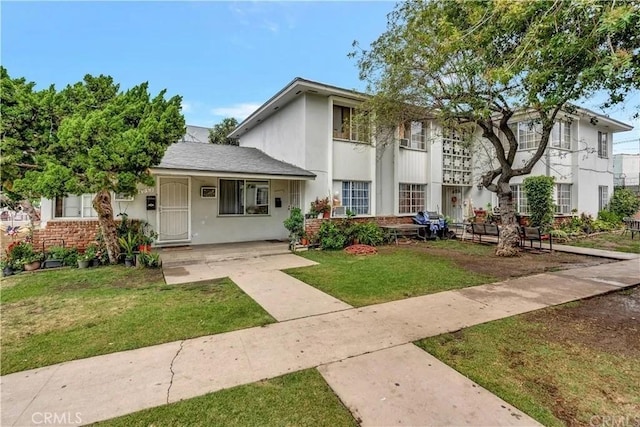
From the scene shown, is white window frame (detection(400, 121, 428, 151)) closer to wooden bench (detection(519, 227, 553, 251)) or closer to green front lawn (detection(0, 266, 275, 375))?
wooden bench (detection(519, 227, 553, 251))

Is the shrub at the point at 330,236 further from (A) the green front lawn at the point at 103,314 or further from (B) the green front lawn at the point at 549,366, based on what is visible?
(B) the green front lawn at the point at 549,366

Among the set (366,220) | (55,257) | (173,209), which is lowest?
(55,257)

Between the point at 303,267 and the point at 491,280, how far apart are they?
4658 millimetres

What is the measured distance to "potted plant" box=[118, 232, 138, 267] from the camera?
841cm

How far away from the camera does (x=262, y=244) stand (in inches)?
468

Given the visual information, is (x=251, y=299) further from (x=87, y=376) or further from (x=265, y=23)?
(x=265, y=23)

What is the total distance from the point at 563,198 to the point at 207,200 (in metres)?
18.7

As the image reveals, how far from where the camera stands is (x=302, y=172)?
448 inches

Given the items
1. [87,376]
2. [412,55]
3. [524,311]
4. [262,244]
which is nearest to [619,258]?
[524,311]

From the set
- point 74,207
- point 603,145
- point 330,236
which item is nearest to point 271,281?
point 330,236

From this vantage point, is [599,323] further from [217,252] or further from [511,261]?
[217,252]

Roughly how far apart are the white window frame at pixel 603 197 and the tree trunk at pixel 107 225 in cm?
2457

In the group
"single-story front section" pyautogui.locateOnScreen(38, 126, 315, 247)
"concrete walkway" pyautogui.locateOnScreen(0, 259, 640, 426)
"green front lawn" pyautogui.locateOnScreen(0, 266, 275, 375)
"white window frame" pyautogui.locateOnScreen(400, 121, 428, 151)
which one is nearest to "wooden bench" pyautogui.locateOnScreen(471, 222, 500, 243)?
"white window frame" pyautogui.locateOnScreen(400, 121, 428, 151)

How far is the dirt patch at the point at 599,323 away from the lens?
13.3 ft
